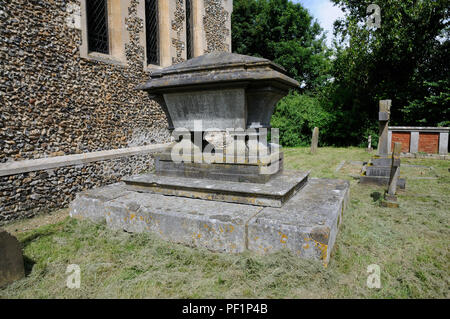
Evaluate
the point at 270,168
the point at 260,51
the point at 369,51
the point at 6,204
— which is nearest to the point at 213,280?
the point at 270,168

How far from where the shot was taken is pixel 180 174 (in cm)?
429

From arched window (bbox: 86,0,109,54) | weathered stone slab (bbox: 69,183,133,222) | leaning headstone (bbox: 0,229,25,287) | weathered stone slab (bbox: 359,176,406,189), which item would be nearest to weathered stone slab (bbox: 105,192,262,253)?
weathered stone slab (bbox: 69,183,133,222)

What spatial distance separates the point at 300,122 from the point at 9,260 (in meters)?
16.0

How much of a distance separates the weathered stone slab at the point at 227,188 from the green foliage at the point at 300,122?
1282cm

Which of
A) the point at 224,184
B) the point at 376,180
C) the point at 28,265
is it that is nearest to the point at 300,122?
the point at 376,180

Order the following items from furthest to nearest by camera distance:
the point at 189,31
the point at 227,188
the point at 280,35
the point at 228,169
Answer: the point at 280,35, the point at 189,31, the point at 228,169, the point at 227,188

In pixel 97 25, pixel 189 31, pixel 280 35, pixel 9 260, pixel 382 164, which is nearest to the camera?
pixel 9 260

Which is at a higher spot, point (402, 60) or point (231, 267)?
point (402, 60)

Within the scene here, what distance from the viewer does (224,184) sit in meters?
3.72

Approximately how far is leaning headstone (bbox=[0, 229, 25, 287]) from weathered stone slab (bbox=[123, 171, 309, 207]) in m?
1.80

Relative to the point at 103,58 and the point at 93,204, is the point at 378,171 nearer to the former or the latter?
the point at 93,204

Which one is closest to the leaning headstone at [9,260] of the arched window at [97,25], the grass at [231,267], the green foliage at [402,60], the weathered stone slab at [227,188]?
the grass at [231,267]

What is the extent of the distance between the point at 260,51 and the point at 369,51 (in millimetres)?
9553
